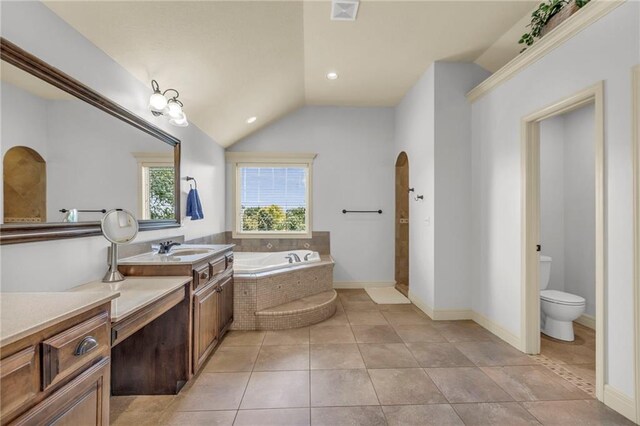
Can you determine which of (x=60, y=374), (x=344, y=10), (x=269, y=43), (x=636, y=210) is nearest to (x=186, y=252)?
(x=60, y=374)

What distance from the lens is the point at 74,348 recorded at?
3.31 ft

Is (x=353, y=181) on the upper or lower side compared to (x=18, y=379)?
upper

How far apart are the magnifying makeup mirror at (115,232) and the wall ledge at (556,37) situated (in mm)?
3277

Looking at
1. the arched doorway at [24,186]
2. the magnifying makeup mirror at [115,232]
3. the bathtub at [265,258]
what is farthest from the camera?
the bathtub at [265,258]

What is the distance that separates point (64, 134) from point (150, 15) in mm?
899

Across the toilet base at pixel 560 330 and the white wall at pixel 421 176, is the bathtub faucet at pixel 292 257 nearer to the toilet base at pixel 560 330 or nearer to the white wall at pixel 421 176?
the white wall at pixel 421 176

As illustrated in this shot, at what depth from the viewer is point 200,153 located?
3684 millimetres

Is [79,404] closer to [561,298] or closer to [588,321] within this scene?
[561,298]

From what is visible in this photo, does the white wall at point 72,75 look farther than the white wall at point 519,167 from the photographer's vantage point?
No

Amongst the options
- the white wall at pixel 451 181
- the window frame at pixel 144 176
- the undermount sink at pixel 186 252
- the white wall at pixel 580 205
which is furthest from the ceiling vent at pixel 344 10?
the white wall at pixel 580 205

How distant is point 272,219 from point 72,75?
336 centimetres

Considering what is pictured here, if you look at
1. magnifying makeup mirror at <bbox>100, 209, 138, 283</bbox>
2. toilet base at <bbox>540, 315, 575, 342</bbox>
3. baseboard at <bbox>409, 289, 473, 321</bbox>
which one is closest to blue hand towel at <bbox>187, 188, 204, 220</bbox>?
magnifying makeup mirror at <bbox>100, 209, 138, 283</bbox>

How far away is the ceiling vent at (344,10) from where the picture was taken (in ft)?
7.81

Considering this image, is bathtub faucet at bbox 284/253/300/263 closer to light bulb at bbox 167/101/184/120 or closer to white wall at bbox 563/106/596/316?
light bulb at bbox 167/101/184/120
